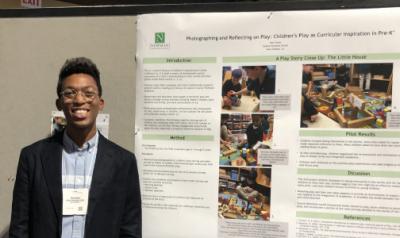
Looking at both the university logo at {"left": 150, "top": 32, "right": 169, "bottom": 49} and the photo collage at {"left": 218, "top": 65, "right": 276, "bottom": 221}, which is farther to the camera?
the university logo at {"left": 150, "top": 32, "right": 169, "bottom": 49}

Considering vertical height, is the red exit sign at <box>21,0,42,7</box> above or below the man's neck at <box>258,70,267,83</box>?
above

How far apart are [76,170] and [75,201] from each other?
130 mm

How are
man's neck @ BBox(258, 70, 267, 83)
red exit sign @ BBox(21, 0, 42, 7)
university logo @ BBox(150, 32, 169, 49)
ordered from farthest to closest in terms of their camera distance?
red exit sign @ BBox(21, 0, 42, 7)
university logo @ BBox(150, 32, 169, 49)
man's neck @ BBox(258, 70, 267, 83)

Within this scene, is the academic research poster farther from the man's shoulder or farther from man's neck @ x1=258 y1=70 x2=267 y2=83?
the man's shoulder

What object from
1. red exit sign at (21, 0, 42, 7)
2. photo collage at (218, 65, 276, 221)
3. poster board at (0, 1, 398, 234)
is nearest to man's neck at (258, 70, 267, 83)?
photo collage at (218, 65, 276, 221)

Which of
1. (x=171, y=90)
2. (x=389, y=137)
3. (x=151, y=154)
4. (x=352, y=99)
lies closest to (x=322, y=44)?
(x=352, y=99)

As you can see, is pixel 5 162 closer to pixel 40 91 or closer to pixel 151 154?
pixel 40 91

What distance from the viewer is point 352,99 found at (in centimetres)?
188

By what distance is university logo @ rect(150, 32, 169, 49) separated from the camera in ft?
6.79

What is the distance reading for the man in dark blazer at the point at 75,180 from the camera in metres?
1.79

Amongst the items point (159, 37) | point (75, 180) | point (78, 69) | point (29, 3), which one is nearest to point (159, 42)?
point (159, 37)

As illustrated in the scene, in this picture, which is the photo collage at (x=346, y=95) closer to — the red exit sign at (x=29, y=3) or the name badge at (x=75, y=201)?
the name badge at (x=75, y=201)

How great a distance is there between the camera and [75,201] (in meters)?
1.81

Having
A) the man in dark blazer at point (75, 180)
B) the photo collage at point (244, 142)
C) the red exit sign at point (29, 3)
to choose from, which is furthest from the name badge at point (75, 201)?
the red exit sign at point (29, 3)
